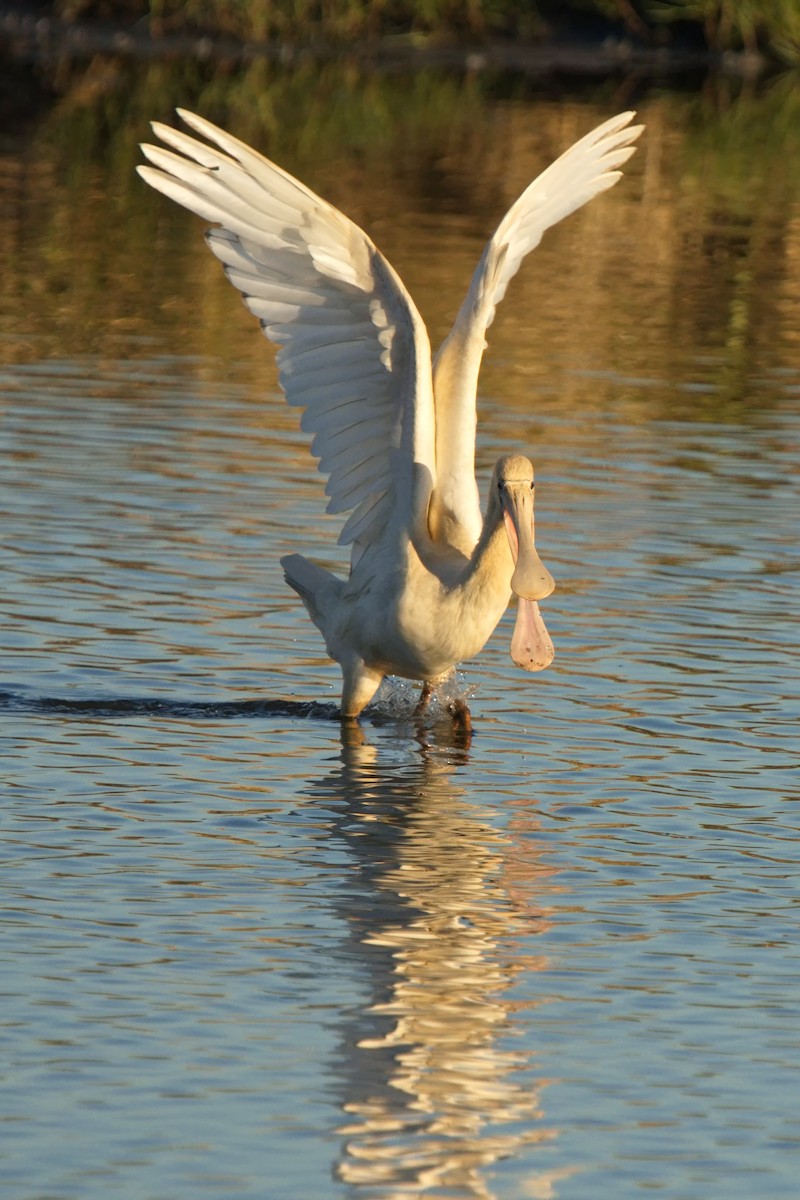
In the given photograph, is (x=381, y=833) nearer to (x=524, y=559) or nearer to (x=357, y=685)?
(x=524, y=559)

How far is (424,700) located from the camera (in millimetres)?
10414

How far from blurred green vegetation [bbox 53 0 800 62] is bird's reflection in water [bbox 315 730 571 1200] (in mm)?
30455

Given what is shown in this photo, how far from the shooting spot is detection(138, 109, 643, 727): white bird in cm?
917

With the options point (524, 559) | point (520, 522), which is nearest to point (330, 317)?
point (520, 522)

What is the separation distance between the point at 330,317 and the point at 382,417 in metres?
0.44

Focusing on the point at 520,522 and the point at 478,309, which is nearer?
the point at 520,522

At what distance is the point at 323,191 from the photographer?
26188mm

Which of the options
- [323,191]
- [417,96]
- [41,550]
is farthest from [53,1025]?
[417,96]

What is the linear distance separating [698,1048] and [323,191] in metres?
20.3

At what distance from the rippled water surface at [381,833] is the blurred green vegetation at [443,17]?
22.9m

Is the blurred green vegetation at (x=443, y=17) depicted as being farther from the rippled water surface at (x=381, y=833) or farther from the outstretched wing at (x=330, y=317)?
the outstretched wing at (x=330, y=317)

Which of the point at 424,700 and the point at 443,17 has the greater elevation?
the point at 443,17

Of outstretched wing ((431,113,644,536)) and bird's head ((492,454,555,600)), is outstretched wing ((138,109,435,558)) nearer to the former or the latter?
outstretched wing ((431,113,644,536))

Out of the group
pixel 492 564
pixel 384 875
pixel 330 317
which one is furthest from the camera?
pixel 330 317
